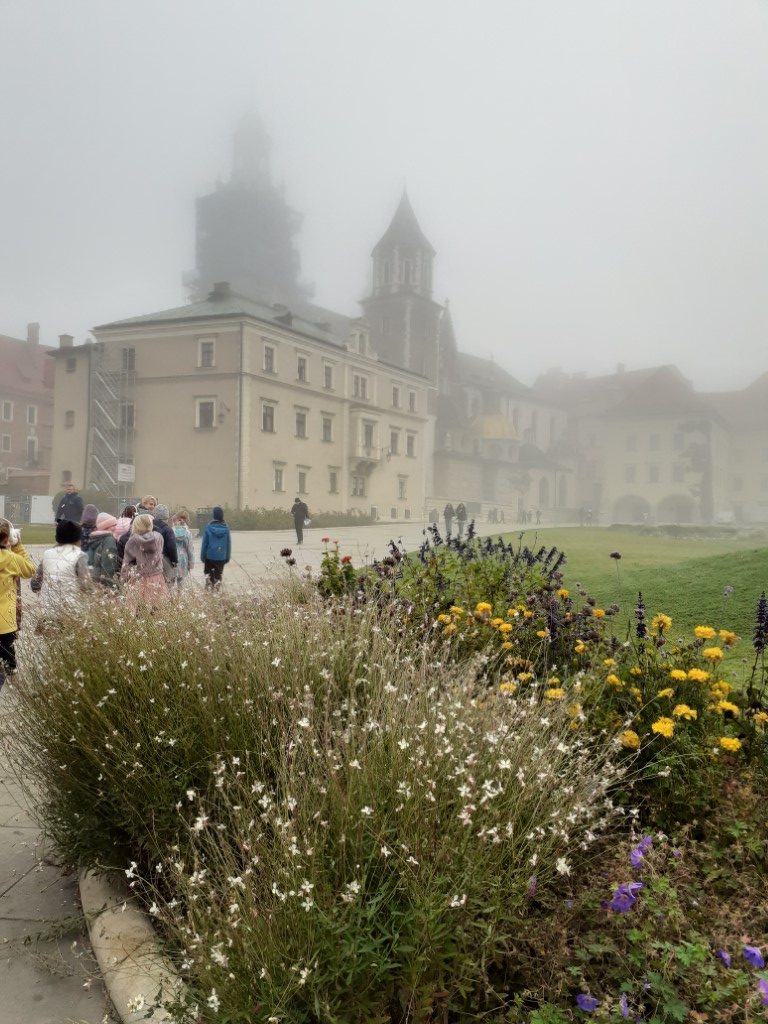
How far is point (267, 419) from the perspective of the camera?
82.8 feet

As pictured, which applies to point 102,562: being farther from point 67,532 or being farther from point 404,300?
point 404,300

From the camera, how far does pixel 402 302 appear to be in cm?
6425

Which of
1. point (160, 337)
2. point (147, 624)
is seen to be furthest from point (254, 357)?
point (147, 624)

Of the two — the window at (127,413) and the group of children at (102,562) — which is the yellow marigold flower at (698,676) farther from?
the window at (127,413)

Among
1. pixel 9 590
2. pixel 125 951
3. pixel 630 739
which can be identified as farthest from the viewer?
pixel 9 590

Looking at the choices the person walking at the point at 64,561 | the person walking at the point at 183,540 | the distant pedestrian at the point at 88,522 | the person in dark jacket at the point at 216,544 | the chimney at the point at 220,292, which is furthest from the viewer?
the chimney at the point at 220,292

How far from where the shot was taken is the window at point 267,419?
82.6 ft

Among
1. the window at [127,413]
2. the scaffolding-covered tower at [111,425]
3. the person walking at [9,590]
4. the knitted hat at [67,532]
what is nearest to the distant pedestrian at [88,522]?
the knitted hat at [67,532]

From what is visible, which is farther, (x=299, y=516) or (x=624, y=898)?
(x=299, y=516)

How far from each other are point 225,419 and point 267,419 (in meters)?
1.39

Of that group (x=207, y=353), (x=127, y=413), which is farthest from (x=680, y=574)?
(x=127, y=413)

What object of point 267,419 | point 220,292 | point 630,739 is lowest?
point 630,739

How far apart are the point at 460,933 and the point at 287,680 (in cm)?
163

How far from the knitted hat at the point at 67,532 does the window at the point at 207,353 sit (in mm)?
17627
